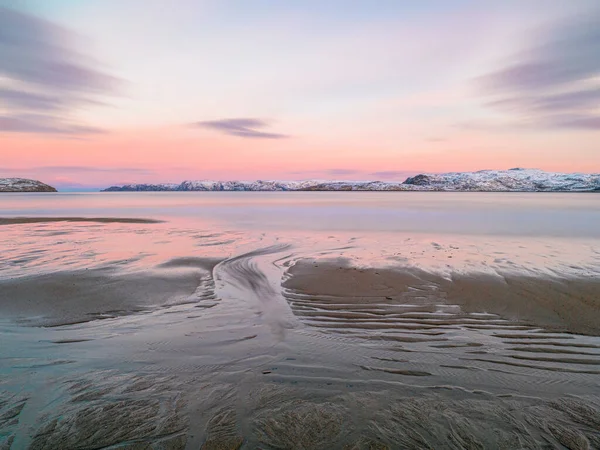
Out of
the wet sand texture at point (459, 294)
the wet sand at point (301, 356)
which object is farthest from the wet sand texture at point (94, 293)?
the wet sand texture at point (459, 294)

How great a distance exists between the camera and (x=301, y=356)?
610cm

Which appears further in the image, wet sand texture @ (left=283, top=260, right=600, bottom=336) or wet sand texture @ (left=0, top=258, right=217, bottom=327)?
wet sand texture @ (left=0, top=258, right=217, bottom=327)

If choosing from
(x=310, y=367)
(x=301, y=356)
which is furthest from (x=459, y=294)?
(x=310, y=367)

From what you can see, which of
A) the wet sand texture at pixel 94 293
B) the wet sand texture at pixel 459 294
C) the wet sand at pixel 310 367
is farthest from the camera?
the wet sand texture at pixel 94 293

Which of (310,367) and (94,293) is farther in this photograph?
(94,293)

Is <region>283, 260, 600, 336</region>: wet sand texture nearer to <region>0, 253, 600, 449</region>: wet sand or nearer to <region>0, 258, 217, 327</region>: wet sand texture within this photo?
<region>0, 253, 600, 449</region>: wet sand

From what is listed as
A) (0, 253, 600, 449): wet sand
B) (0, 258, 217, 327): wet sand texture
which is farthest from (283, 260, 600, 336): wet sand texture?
(0, 258, 217, 327): wet sand texture

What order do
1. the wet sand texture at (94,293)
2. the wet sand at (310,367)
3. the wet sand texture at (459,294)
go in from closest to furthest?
the wet sand at (310,367) < the wet sand texture at (459,294) < the wet sand texture at (94,293)

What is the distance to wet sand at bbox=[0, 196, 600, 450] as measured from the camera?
4.17 meters

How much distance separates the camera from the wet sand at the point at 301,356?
4172 millimetres

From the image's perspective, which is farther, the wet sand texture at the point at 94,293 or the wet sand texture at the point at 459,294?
the wet sand texture at the point at 94,293

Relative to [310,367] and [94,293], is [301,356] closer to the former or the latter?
[310,367]

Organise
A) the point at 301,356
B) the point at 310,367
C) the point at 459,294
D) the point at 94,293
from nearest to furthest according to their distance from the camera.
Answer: the point at 310,367 → the point at 301,356 → the point at 459,294 → the point at 94,293

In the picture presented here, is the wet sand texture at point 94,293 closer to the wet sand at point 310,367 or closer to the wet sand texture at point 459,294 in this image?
the wet sand at point 310,367
